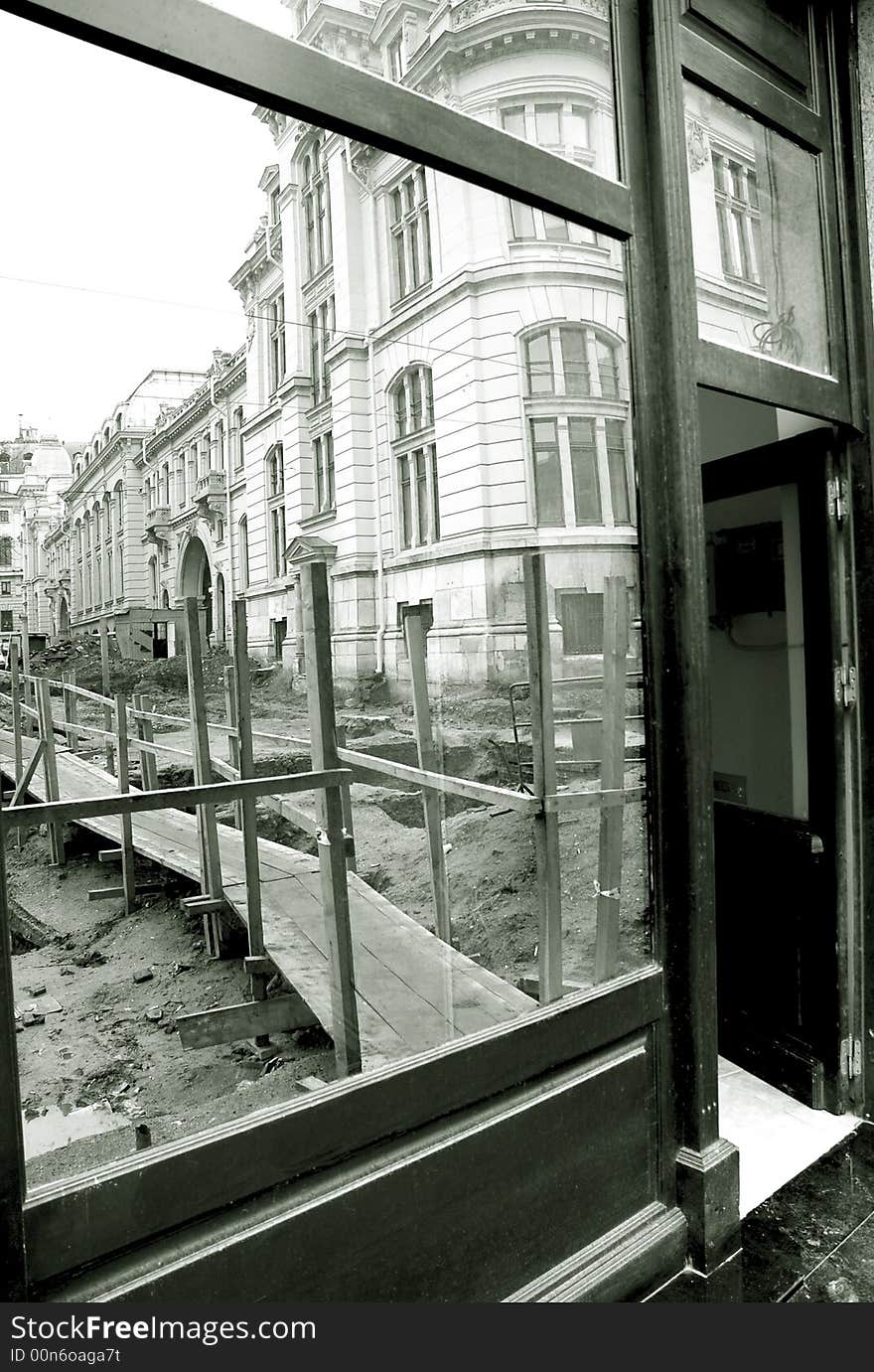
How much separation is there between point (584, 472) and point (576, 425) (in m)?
0.11

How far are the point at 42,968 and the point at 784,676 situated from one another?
2.63m

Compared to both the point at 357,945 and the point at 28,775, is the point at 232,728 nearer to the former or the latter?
the point at 28,775

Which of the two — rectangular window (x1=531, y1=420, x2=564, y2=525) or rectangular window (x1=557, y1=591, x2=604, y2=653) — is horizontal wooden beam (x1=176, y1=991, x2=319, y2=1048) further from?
rectangular window (x1=531, y1=420, x2=564, y2=525)

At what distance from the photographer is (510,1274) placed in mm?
1699

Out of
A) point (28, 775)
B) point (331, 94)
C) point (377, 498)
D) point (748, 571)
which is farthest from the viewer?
point (748, 571)

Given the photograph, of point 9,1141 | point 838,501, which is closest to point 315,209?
point 9,1141

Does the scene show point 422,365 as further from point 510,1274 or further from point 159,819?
point 510,1274

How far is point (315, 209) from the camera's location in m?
1.62

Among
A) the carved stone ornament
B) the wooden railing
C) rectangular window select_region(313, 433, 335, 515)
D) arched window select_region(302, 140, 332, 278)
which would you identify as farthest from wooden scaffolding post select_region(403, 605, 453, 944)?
the carved stone ornament

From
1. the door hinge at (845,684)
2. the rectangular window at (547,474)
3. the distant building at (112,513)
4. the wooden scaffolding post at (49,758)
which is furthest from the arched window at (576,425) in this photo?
the wooden scaffolding post at (49,758)

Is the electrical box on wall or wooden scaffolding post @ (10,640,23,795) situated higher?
the electrical box on wall

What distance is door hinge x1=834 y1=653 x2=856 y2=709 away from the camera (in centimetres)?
262

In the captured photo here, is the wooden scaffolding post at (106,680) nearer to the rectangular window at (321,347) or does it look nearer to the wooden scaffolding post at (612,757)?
the rectangular window at (321,347)

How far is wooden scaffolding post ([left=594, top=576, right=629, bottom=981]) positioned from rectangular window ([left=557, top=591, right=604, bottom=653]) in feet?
0.07
